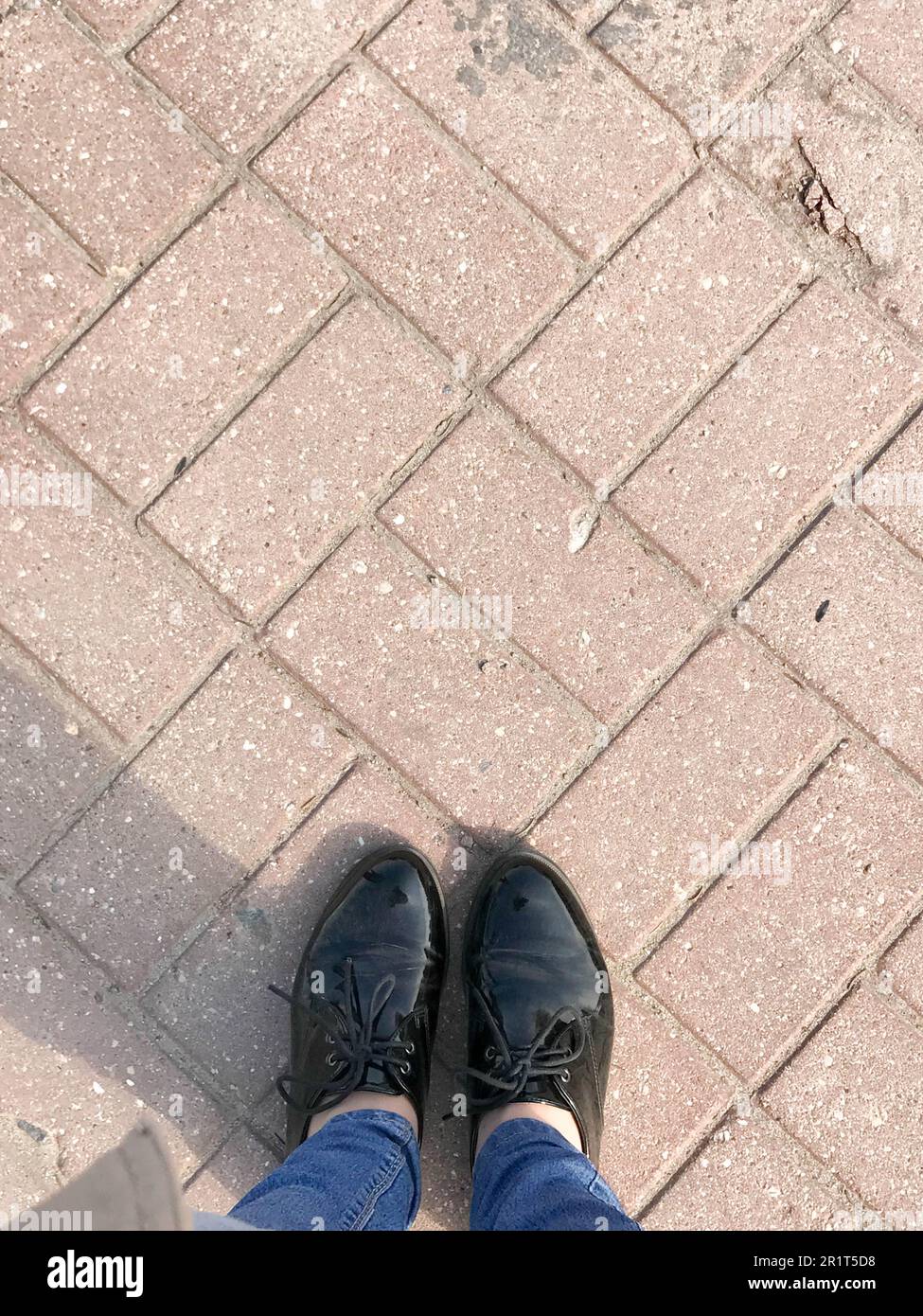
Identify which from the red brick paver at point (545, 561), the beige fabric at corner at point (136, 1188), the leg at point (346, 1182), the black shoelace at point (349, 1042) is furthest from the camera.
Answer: the red brick paver at point (545, 561)

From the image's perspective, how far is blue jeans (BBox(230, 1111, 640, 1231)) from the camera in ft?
6.39

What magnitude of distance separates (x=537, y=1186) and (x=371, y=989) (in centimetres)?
61

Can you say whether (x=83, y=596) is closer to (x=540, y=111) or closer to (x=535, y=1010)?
(x=535, y=1010)

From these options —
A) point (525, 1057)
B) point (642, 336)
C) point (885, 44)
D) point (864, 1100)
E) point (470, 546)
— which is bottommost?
point (525, 1057)

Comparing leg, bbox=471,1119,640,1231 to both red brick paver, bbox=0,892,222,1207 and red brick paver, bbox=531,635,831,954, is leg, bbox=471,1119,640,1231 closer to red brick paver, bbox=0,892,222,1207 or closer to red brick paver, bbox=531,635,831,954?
red brick paver, bbox=531,635,831,954

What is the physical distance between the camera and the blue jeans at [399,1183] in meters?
1.95

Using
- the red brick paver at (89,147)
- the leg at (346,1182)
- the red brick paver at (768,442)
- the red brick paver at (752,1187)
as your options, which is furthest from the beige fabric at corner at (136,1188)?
the red brick paver at (89,147)

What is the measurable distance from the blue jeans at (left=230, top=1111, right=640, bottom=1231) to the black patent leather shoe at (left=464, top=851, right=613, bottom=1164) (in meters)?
0.13

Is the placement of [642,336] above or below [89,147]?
above

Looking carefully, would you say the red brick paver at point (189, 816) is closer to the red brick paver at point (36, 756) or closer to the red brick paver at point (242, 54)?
the red brick paver at point (36, 756)

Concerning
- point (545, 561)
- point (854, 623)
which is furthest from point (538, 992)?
point (854, 623)

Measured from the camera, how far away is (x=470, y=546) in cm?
245

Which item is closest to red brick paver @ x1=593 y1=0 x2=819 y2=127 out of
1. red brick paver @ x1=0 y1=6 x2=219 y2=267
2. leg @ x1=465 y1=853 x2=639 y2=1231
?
red brick paver @ x1=0 y1=6 x2=219 y2=267
